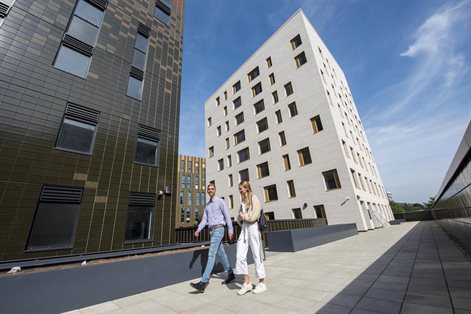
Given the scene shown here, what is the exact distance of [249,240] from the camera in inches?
145

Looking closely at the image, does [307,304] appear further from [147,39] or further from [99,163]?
[147,39]

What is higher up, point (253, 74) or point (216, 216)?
point (253, 74)

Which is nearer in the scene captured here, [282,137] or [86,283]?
[86,283]

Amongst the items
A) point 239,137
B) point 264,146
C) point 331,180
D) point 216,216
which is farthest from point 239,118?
point 216,216

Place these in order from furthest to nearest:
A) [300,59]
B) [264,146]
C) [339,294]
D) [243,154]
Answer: [243,154] < [264,146] < [300,59] < [339,294]

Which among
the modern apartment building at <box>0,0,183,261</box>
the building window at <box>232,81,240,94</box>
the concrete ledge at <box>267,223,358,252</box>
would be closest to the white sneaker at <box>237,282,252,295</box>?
the concrete ledge at <box>267,223,358,252</box>

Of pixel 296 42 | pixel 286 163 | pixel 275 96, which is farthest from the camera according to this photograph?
pixel 275 96

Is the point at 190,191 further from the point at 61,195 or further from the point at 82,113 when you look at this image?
the point at 61,195

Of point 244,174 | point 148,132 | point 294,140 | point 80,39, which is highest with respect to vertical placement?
point 80,39

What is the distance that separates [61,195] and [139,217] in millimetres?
2845

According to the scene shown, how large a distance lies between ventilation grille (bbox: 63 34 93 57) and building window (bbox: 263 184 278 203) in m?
17.2

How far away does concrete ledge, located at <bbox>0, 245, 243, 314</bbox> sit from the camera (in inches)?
109

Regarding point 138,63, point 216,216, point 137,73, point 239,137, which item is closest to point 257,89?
point 239,137

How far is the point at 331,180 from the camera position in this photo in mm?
15953
